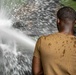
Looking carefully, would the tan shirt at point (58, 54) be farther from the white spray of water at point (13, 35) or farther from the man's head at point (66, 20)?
the white spray of water at point (13, 35)

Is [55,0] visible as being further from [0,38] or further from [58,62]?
[58,62]

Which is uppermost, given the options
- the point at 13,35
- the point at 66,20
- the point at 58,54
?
the point at 66,20

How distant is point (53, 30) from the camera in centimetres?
966

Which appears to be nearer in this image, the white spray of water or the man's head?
the man's head

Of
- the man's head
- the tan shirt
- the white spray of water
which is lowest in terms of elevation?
the white spray of water

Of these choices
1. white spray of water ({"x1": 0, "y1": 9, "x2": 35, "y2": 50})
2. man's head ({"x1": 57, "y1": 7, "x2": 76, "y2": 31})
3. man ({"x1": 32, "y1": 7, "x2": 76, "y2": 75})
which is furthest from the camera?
white spray of water ({"x1": 0, "y1": 9, "x2": 35, "y2": 50})

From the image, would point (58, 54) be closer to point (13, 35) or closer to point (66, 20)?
point (66, 20)

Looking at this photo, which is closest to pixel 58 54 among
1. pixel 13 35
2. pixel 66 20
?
pixel 66 20

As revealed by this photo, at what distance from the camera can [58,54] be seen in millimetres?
3664

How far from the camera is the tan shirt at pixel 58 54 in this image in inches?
144

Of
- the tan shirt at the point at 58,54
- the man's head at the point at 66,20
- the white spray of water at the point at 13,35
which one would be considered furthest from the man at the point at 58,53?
the white spray of water at the point at 13,35

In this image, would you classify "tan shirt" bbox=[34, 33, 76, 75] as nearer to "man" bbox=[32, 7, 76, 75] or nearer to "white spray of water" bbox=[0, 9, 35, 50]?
"man" bbox=[32, 7, 76, 75]

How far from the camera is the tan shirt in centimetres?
365

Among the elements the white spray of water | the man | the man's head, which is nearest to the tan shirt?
the man
